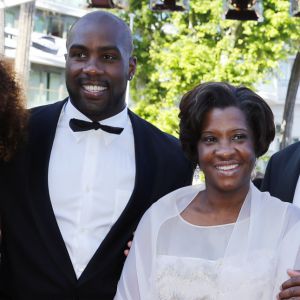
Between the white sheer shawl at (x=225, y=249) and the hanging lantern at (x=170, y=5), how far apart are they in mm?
4084

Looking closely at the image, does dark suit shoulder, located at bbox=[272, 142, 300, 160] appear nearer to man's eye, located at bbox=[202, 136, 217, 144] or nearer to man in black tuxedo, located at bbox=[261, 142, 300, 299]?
man in black tuxedo, located at bbox=[261, 142, 300, 299]

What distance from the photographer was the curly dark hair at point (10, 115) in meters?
2.96

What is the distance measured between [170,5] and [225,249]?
176 inches

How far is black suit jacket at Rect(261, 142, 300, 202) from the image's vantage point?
11.6ft

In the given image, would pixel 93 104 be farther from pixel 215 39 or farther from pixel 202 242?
pixel 215 39

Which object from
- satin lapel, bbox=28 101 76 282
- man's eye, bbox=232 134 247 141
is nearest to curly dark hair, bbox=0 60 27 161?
satin lapel, bbox=28 101 76 282

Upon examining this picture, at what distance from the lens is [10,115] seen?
2.99 m

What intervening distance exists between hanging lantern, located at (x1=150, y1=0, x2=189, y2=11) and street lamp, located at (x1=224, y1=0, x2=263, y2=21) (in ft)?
1.38

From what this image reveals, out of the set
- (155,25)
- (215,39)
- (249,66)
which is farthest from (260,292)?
(155,25)

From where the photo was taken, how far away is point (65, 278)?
118 inches

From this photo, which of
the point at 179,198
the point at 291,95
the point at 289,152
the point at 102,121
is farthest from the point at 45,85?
the point at 179,198

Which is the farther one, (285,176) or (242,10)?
(242,10)

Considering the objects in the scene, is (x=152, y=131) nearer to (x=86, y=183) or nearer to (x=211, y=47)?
(x=86, y=183)

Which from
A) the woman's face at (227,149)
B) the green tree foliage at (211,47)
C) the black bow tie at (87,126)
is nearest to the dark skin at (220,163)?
the woman's face at (227,149)
